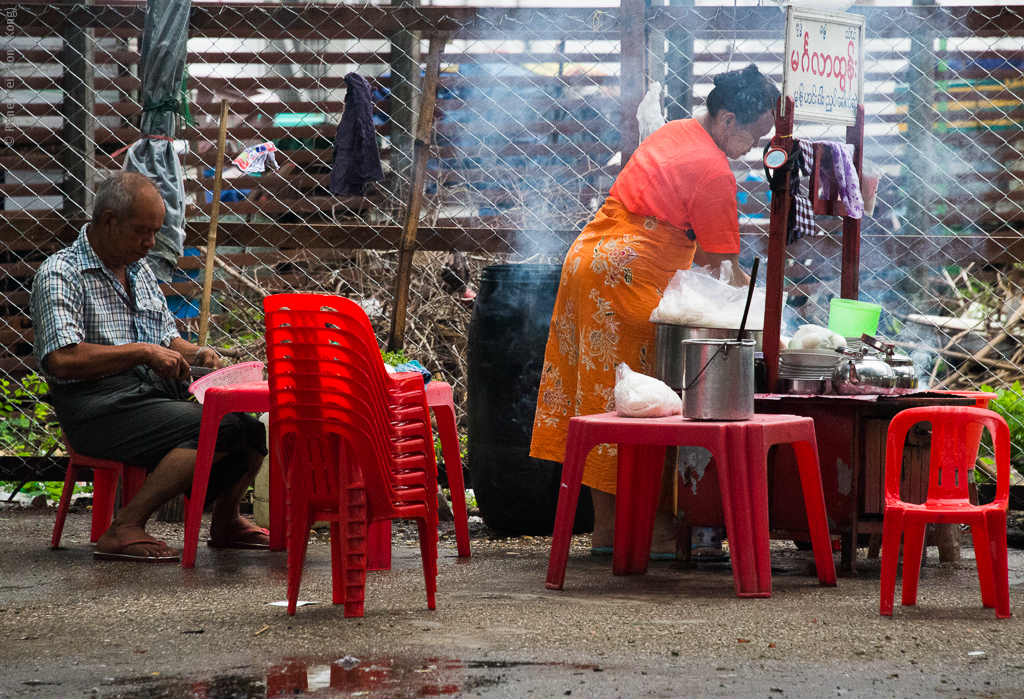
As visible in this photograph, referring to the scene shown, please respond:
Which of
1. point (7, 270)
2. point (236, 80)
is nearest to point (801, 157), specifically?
point (236, 80)

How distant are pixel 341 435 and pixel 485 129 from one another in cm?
321

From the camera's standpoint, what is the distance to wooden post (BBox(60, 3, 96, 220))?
5.78 meters

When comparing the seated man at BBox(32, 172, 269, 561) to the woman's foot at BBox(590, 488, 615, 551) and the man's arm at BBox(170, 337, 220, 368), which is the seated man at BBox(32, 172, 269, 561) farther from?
the woman's foot at BBox(590, 488, 615, 551)

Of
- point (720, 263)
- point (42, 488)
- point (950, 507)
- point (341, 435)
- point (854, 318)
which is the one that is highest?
point (720, 263)

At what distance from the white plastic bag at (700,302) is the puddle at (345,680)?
1655 millimetres

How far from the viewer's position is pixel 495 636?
2.80 meters

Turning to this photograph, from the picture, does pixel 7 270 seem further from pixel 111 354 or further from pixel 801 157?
pixel 801 157

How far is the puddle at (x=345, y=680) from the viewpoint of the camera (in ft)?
7.52

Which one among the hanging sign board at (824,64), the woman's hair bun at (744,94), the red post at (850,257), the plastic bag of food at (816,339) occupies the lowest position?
the plastic bag of food at (816,339)

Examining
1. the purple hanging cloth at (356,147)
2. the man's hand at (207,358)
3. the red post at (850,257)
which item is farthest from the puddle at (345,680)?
the purple hanging cloth at (356,147)

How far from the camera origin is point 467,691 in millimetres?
2299

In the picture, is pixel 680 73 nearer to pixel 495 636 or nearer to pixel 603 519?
pixel 603 519

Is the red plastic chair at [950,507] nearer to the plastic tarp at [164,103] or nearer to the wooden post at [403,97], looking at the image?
the wooden post at [403,97]

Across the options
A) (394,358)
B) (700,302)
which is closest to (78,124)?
(394,358)
